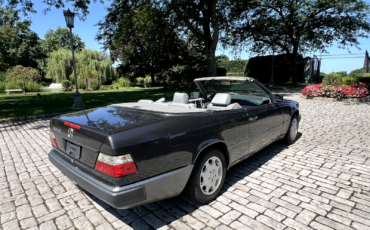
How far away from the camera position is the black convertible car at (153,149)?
1.99 meters

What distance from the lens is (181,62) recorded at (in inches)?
861

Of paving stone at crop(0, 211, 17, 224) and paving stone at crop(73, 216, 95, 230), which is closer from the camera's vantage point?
paving stone at crop(73, 216, 95, 230)

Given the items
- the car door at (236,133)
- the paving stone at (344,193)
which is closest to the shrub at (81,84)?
the car door at (236,133)

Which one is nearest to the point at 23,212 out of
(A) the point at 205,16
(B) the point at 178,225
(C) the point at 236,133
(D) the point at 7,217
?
(D) the point at 7,217

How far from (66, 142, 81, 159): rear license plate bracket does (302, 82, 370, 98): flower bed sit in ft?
43.6

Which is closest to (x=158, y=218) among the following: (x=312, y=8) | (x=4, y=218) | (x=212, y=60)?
(x=4, y=218)

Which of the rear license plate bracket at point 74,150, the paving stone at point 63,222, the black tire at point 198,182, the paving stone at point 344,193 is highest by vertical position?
the rear license plate bracket at point 74,150

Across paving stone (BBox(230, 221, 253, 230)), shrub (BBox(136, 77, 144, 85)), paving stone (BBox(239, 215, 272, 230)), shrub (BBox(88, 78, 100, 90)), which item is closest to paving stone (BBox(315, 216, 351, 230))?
paving stone (BBox(239, 215, 272, 230))

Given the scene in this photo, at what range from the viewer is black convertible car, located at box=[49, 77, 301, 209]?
1.99m

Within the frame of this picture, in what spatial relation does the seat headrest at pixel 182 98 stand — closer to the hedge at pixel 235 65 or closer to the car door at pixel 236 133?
the car door at pixel 236 133

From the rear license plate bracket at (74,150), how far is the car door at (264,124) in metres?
2.34

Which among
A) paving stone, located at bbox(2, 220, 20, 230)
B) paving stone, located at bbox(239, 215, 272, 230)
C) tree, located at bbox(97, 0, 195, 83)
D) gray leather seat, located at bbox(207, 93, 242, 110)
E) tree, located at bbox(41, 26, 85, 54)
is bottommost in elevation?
paving stone, located at bbox(2, 220, 20, 230)

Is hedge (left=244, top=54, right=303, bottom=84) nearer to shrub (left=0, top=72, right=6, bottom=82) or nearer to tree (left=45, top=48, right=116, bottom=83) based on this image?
tree (left=45, top=48, right=116, bottom=83)

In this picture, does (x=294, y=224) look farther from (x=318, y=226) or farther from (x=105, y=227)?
(x=105, y=227)
